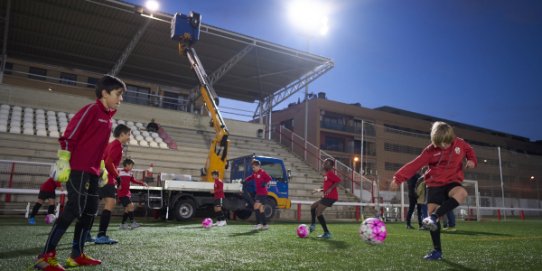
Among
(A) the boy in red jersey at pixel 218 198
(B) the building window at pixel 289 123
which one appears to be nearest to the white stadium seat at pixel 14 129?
(A) the boy in red jersey at pixel 218 198

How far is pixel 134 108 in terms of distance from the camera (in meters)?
23.8

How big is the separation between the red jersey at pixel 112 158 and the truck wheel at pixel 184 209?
20.8ft

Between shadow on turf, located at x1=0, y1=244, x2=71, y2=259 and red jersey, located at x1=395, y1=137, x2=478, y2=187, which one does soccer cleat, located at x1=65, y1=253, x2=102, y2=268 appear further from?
red jersey, located at x1=395, y1=137, x2=478, y2=187

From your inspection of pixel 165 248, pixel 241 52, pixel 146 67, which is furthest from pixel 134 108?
pixel 165 248

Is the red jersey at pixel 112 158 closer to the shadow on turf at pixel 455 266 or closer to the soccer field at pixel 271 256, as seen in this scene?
the soccer field at pixel 271 256

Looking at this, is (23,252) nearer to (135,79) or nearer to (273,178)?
(273,178)

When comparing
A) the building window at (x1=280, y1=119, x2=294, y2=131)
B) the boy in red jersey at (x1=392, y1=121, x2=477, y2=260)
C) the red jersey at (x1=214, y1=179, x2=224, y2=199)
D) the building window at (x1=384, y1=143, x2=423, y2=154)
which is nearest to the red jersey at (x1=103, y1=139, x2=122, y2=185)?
the boy in red jersey at (x1=392, y1=121, x2=477, y2=260)

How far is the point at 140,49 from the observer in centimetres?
2297

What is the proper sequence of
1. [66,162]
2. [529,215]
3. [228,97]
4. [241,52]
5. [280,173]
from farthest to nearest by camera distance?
[228,97]
[529,215]
[241,52]
[280,173]
[66,162]

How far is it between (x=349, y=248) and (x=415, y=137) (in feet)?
51.5

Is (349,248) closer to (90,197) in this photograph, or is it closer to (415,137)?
(90,197)

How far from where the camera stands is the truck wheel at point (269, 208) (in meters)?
13.5

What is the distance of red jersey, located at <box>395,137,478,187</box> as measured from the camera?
4887 millimetres

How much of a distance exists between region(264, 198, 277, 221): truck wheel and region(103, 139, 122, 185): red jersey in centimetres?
Answer: 785
